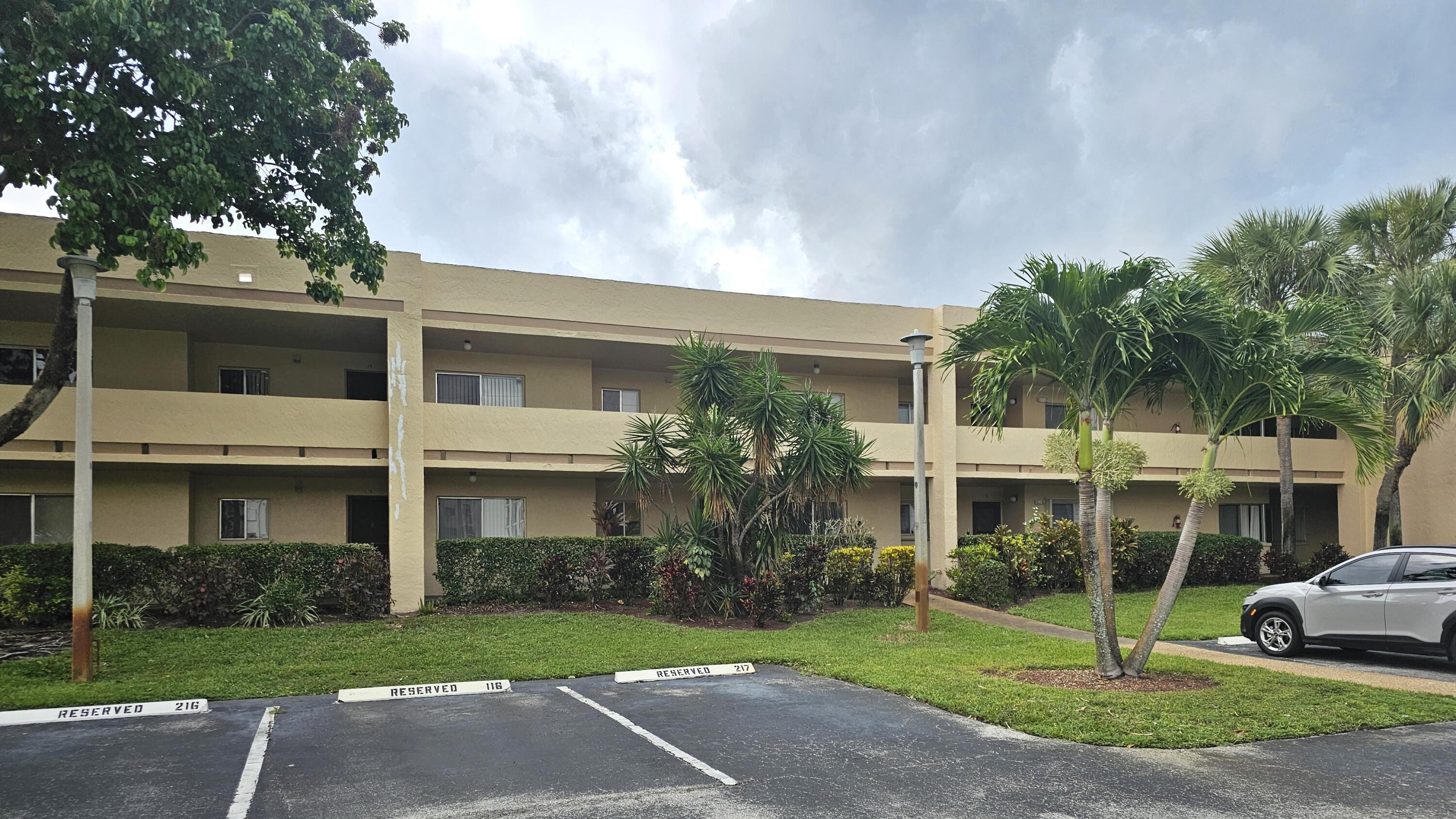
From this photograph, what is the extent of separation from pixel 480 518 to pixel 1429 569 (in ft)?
52.5

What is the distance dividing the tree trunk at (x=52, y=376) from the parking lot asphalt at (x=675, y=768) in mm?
4858

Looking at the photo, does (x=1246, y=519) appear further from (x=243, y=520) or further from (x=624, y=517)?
(x=243, y=520)

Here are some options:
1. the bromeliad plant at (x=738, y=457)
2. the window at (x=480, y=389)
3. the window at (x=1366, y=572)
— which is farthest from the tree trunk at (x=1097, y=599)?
the window at (x=480, y=389)

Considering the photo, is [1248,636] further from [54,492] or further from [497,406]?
[54,492]

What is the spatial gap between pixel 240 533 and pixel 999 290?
49.7 ft

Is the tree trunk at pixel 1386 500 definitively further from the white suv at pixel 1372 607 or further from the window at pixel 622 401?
the window at pixel 622 401

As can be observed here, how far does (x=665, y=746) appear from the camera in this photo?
790cm

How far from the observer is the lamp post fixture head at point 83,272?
416 inches

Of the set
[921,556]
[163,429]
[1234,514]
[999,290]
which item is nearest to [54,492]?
[163,429]

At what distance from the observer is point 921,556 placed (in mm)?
15258

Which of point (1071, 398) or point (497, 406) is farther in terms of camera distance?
point (497, 406)

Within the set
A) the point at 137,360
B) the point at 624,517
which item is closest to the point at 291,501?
the point at 137,360

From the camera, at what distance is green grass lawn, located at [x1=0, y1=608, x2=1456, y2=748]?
28.6 ft

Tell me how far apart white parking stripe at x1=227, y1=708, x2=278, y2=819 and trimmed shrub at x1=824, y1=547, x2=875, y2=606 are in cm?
1116
